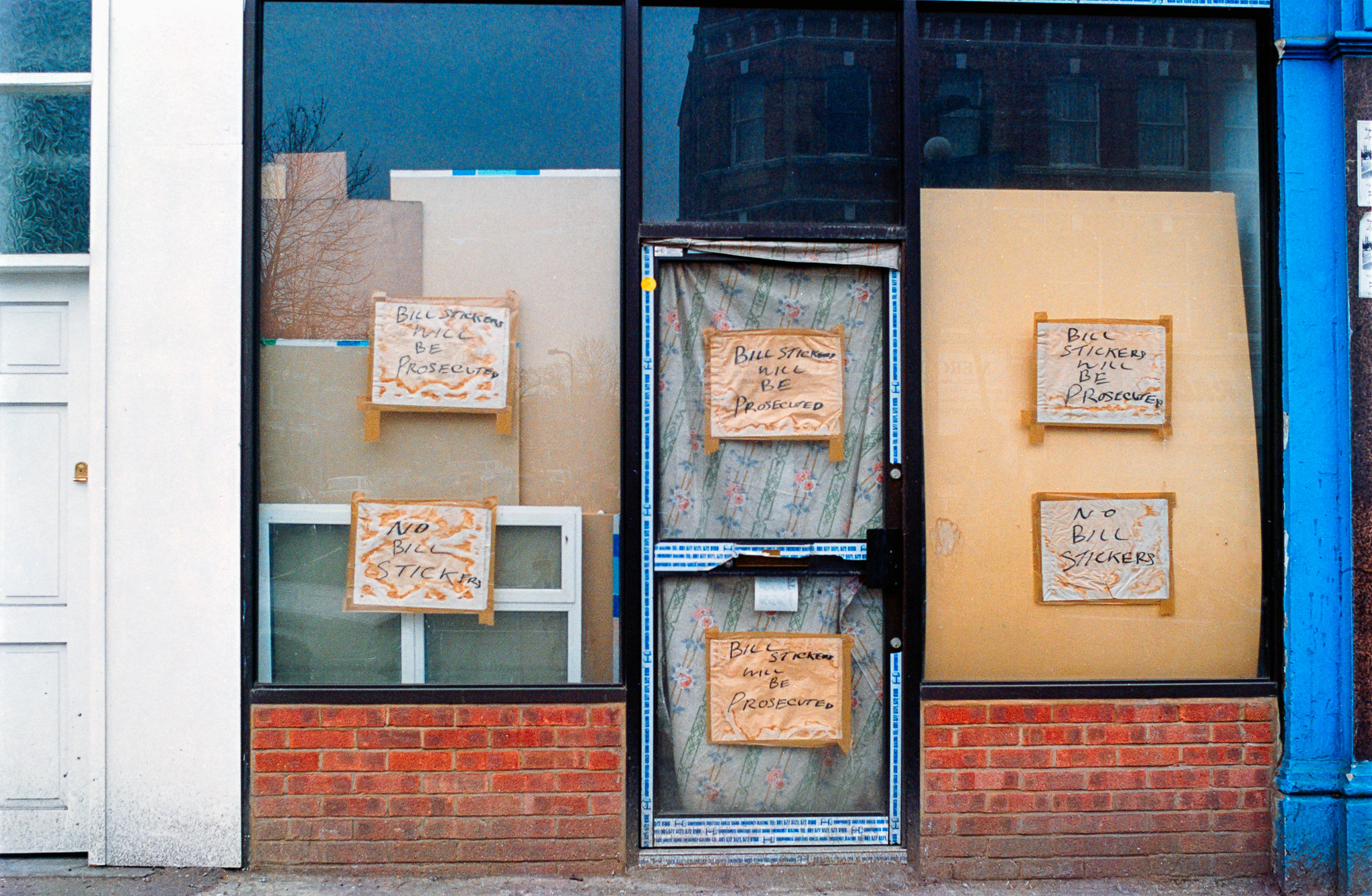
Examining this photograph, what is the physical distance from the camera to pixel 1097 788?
334 cm

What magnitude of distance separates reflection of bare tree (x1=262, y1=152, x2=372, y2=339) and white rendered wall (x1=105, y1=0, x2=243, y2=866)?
141mm

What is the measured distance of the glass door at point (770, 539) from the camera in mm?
3393

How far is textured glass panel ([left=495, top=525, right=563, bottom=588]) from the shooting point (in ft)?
11.2

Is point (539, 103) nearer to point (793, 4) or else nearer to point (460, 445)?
point (793, 4)

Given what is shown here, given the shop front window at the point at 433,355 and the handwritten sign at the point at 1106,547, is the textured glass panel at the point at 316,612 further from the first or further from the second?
the handwritten sign at the point at 1106,547

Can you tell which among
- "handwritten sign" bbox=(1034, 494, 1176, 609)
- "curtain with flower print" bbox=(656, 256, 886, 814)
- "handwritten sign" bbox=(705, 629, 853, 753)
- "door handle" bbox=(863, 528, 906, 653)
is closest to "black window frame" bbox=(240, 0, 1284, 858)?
"door handle" bbox=(863, 528, 906, 653)

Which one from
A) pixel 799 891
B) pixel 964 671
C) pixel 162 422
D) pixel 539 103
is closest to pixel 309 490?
pixel 162 422

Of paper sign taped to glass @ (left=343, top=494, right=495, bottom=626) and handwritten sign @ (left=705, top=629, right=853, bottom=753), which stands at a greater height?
paper sign taped to glass @ (left=343, top=494, right=495, bottom=626)

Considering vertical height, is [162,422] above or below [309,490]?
above

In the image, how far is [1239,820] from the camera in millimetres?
3363

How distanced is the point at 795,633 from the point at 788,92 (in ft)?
7.11

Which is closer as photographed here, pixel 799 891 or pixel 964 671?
pixel 799 891

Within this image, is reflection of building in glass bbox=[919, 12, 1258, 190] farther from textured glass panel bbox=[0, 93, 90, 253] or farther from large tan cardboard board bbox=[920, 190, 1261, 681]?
textured glass panel bbox=[0, 93, 90, 253]

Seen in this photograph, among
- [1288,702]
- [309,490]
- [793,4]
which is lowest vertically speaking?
[1288,702]
